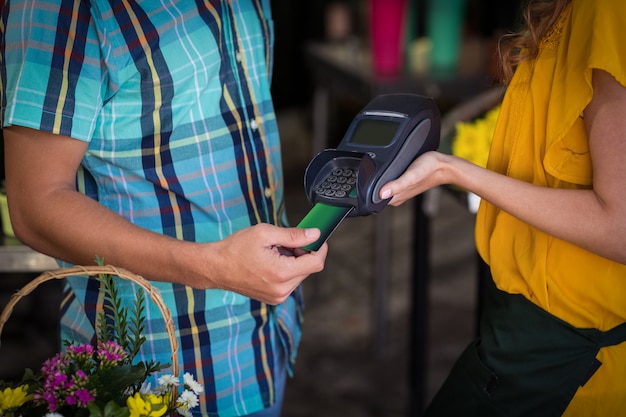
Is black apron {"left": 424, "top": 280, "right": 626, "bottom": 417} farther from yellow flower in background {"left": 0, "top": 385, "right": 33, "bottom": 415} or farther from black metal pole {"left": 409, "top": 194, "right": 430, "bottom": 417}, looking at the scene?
black metal pole {"left": 409, "top": 194, "right": 430, "bottom": 417}

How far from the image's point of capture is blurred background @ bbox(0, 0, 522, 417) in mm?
2783

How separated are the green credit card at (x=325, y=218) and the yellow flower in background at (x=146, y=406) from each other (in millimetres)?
293

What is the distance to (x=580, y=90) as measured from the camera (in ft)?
3.43

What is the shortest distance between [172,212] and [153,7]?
0.32 metres

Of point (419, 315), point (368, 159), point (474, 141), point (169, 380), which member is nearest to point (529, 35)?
point (368, 159)

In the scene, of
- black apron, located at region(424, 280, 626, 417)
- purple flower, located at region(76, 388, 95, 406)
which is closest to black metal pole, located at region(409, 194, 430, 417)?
black apron, located at region(424, 280, 626, 417)

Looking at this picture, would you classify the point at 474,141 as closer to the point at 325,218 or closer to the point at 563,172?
the point at 563,172

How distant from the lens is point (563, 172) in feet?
3.65

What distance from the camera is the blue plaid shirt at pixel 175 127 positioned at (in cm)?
112

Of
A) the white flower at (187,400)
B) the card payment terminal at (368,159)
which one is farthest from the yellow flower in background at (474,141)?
the white flower at (187,400)

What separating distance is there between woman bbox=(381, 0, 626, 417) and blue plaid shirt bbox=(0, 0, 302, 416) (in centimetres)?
33

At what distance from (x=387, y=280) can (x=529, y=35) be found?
2.11 meters

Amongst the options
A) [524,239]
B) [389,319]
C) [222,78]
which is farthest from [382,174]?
[389,319]

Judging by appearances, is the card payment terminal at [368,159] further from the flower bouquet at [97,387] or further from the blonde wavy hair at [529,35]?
the flower bouquet at [97,387]
